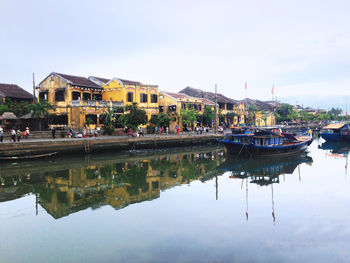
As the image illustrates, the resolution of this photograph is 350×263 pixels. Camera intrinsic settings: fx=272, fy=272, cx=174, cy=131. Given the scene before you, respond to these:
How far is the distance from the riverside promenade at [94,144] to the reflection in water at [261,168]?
837 centimetres

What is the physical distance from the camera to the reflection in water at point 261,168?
17.4m

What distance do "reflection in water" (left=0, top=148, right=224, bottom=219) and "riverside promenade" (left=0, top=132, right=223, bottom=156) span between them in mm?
1290

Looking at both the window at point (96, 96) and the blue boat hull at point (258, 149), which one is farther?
the window at point (96, 96)

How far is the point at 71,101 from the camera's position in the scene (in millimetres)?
31422

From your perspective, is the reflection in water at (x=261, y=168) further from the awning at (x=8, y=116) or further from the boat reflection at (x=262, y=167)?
the awning at (x=8, y=116)

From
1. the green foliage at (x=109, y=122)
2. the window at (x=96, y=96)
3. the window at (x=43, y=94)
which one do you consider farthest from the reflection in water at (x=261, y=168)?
the window at (x=43, y=94)

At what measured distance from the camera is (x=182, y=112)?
3828cm

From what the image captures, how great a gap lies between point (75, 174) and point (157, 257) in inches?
490

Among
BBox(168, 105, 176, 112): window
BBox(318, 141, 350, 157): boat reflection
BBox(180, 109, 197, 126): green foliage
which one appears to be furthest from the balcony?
BBox(318, 141, 350, 157): boat reflection

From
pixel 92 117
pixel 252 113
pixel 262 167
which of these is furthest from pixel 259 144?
pixel 252 113

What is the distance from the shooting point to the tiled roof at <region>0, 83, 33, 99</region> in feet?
115

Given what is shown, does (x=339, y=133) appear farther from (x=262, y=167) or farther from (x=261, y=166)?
(x=262, y=167)

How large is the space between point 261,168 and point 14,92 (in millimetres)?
Result: 33019

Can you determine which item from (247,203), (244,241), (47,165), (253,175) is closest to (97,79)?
(47,165)
